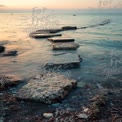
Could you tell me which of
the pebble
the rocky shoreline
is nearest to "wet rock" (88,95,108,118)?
the rocky shoreline

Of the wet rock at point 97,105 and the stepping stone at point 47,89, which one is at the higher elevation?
the stepping stone at point 47,89

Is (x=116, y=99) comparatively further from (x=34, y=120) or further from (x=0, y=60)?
(x=0, y=60)

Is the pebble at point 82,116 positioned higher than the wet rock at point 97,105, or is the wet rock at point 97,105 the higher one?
the wet rock at point 97,105

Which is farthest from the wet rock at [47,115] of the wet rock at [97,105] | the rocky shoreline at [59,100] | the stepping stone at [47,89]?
the wet rock at [97,105]

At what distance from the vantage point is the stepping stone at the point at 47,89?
19.6ft

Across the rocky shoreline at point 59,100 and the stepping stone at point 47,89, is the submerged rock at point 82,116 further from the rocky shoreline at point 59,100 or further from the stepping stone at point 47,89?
the stepping stone at point 47,89

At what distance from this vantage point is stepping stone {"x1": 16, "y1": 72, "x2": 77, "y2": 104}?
5965 millimetres

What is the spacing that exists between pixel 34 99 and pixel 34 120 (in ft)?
2.80

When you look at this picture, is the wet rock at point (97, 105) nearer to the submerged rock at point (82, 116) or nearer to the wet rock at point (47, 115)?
the submerged rock at point (82, 116)

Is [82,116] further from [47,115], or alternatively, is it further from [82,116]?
[47,115]

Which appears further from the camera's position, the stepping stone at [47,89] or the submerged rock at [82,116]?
the stepping stone at [47,89]

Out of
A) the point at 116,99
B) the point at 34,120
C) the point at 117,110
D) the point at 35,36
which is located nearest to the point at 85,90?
the point at 116,99

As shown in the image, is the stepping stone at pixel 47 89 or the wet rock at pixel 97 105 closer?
the wet rock at pixel 97 105

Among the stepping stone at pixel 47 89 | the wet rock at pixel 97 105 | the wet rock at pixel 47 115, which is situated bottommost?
the wet rock at pixel 47 115
